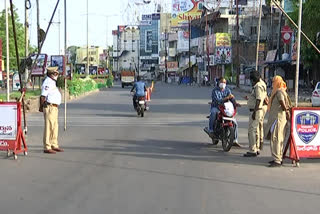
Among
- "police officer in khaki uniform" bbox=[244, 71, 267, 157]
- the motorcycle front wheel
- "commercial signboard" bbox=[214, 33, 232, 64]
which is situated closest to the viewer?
"police officer in khaki uniform" bbox=[244, 71, 267, 157]

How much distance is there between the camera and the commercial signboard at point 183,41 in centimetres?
10850

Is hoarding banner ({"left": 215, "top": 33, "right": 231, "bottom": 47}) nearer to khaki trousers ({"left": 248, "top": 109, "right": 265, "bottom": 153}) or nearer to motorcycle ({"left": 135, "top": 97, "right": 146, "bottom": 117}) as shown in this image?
motorcycle ({"left": 135, "top": 97, "right": 146, "bottom": 117})

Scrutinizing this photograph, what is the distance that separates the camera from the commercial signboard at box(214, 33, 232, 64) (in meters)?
78.5

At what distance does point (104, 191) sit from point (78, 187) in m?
0.50

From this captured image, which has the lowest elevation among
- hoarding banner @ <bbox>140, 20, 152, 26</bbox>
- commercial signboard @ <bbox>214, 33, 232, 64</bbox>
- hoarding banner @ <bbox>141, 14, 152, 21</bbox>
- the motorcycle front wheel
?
the motorcycle front wheel

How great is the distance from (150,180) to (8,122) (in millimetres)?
3741

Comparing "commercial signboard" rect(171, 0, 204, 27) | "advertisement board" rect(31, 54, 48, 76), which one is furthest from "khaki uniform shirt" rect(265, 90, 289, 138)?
"commercial signboard" rect(171, 0, 204, 27)

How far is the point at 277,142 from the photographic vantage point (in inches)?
386

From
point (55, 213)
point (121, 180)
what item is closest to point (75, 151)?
point (121, 180)

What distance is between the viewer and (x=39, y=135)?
14867 millimetres

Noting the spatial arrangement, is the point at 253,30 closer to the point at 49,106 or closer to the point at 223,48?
the point at 223,48

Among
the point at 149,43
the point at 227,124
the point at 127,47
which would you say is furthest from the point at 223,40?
the point at 127,47

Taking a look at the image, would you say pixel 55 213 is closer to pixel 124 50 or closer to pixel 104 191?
pixel 104 191

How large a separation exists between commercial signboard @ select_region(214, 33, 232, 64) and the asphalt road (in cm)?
6542
